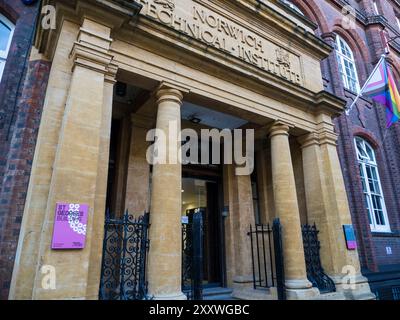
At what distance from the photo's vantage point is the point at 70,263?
11.1ft

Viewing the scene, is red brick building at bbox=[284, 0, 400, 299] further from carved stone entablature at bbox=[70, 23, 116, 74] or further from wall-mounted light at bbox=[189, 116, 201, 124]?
carved stone entablature at bbox=[70, 23, 116, 74]

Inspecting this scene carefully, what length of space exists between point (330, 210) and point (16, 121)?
22.2 feet

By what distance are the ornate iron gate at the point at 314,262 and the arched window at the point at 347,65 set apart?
7.36 meters

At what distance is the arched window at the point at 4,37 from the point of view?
217 inches

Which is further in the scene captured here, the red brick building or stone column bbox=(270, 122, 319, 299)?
the red brick building

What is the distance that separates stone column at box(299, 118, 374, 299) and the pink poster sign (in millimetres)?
5466

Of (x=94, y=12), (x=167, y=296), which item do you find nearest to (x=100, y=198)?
(x=167, y=296)

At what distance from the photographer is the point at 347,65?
1230 cm

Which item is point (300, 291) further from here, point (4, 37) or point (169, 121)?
point (4, 37)

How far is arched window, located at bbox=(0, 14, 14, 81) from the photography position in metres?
5.51

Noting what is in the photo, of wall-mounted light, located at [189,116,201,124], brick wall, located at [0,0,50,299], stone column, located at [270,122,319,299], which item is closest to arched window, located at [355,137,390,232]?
stone column, located at [270,122,319,299]

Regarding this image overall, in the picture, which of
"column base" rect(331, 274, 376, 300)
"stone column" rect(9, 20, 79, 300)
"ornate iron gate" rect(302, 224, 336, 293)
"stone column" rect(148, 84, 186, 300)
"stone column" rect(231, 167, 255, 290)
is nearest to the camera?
"stone column" rect(9, 20, 79, 300)

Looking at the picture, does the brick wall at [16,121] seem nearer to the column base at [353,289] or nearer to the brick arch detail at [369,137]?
the column base at [353,289]

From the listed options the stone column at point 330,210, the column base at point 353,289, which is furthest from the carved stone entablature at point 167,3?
the column base at point 353,289
